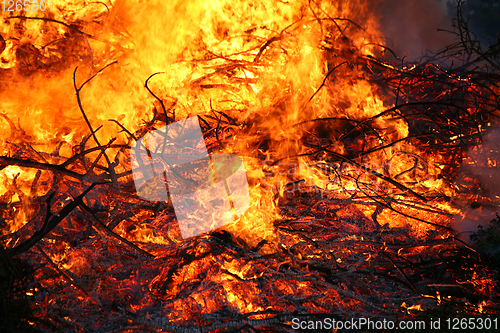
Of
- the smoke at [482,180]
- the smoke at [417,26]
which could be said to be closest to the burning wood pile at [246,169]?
the smoke at [482,180]

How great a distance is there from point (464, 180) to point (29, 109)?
447 cm

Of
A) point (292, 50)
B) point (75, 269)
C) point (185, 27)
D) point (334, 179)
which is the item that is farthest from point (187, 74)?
point (75, 269)

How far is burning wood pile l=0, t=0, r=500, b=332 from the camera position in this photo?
201 centimetres

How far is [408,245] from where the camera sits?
2330 millimetres

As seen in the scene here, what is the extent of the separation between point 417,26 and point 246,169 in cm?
319

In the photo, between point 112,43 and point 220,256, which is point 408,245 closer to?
point 220,256

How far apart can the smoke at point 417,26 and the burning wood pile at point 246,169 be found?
0.27 metres

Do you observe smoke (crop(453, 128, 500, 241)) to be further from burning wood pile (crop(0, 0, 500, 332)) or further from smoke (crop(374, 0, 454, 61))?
smoke (crop(374, 0, 454, 61))

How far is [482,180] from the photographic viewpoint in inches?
114

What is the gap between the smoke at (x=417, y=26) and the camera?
3828 mm

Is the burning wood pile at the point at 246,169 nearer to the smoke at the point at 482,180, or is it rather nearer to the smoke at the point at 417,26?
the smoke at the point at 482,180

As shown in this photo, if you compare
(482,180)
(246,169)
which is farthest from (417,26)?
(246,169)

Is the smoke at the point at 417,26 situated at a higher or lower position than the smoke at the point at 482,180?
A: higher

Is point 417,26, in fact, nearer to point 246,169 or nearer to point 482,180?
point 482,180
